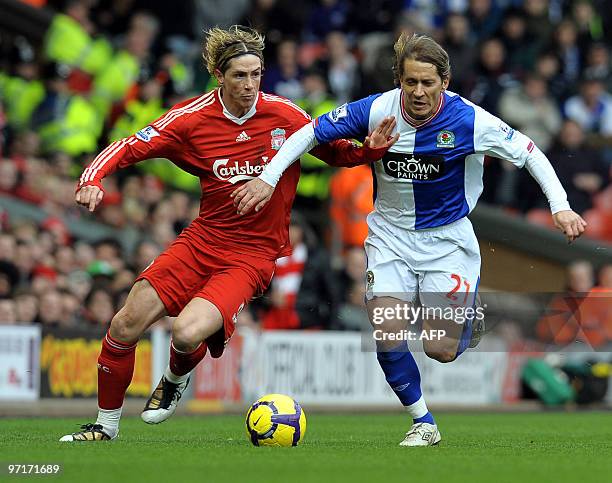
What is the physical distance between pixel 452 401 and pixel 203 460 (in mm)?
9178

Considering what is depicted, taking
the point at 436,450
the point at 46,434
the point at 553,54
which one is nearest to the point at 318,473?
the point at 436,450

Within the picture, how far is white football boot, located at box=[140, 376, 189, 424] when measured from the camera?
9.48 m

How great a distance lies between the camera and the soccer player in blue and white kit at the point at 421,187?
8961 millimetres

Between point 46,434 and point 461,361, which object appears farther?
point 461,361

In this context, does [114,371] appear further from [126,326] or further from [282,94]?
[282,94]

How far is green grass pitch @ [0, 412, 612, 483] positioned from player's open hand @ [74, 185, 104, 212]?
1.52 metres

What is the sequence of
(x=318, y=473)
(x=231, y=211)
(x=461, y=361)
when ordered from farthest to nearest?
(x=461, y=361) < (x=231, y=211) < (x=318, y=473)

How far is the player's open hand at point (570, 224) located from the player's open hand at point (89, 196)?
291 cm

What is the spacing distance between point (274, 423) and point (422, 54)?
8.39 feet

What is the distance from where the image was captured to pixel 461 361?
16.7 metres

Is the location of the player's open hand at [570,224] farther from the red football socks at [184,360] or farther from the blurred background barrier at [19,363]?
the blurred background barrier at [19,363]

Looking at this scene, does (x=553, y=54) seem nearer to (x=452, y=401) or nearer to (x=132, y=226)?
(x=452, y=401)

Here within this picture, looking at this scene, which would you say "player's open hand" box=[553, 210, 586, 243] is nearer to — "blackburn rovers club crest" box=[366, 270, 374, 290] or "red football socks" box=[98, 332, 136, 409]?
"blackburn rovers club crest" box=[366, 270, 374, 290]

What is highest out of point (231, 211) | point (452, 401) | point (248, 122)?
point (248, 122)
